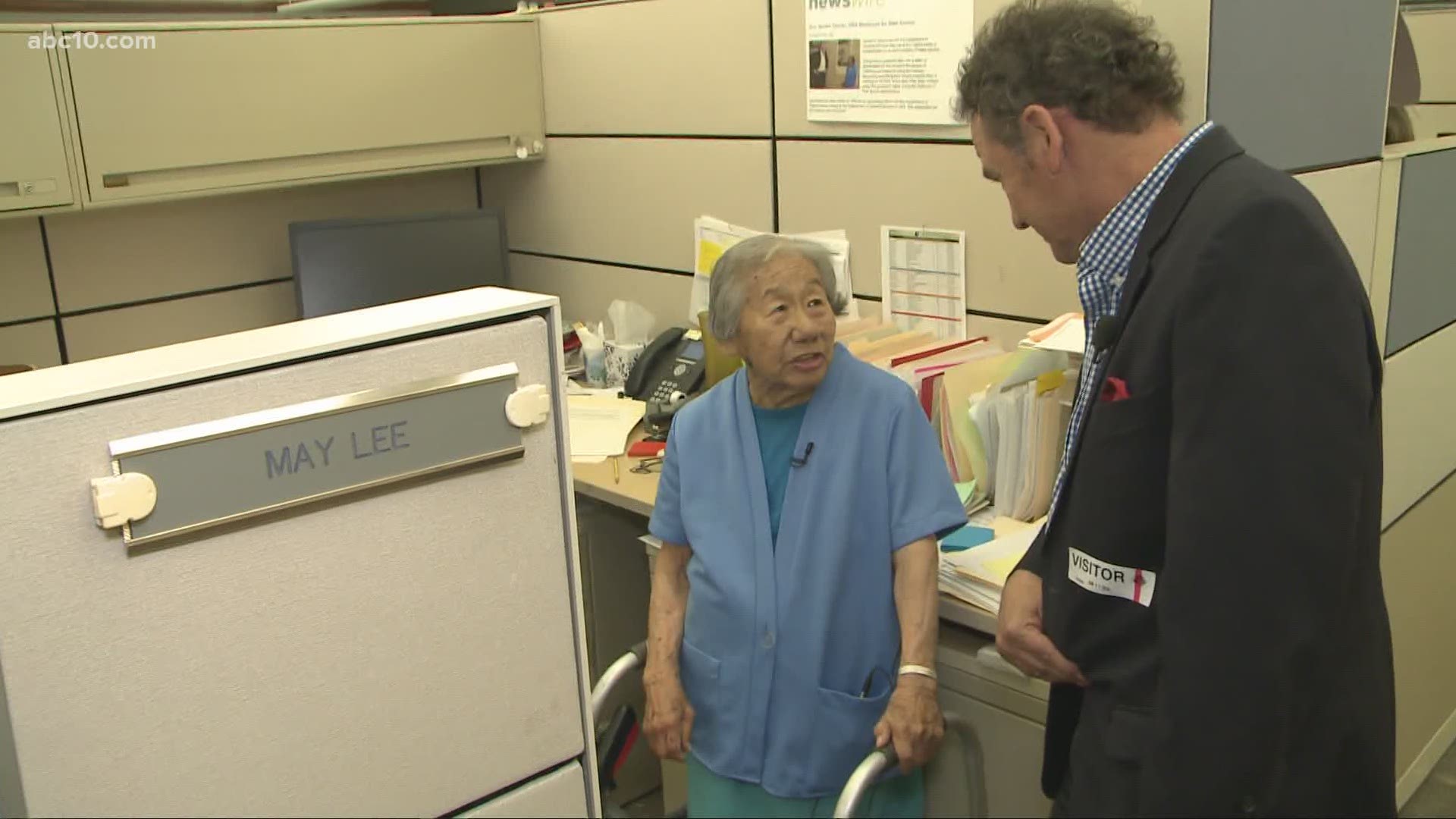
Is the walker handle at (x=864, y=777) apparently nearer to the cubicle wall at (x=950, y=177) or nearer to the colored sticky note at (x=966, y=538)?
the colored sticky note at (x=966, y=538)

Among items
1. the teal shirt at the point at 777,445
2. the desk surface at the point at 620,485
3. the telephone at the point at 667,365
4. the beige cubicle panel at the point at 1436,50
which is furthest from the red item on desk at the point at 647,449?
the beige cubicle panel at the point at 1436,50

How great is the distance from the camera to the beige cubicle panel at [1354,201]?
180cm

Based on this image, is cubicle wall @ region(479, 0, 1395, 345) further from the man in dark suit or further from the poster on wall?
the man in dark suit

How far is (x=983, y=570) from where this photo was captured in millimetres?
1707

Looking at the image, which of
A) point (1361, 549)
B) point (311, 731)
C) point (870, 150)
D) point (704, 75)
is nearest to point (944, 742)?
point (1361, 549)

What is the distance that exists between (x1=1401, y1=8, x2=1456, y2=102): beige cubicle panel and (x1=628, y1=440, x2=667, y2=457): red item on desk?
1.95 m

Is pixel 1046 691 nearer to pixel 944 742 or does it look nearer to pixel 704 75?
pixel 944 742

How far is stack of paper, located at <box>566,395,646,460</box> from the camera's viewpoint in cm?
242

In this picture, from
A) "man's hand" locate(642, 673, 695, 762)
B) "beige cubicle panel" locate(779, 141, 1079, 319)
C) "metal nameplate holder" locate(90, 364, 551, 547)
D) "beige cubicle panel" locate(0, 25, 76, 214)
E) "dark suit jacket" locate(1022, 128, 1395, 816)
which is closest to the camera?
"metal nameplate holder" locate(90, 364, 551, 547)

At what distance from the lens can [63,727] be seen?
41 cm

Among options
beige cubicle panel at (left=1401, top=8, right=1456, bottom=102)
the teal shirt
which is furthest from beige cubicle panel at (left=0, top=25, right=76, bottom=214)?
beige cubicle panel at (left=1401, top=8, right=1456, bottom=102)

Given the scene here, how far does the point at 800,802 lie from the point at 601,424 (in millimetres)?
1064

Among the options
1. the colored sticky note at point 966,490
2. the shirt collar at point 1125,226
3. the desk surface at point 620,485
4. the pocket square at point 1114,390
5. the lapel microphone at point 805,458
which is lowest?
the desk surface at point 620,485

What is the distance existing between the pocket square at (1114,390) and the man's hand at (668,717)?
88 centimetres
